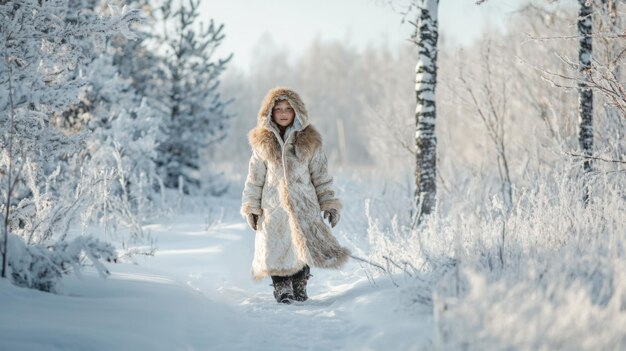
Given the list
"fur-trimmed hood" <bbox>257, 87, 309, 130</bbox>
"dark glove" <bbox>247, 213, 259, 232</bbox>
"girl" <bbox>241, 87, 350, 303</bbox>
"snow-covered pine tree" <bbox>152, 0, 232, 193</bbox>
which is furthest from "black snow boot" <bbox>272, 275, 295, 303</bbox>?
"snow-covered pine tree" <bbox>152, 0, 232, 193</bbox>

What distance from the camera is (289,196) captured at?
13.9ft

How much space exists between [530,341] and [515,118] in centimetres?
1236

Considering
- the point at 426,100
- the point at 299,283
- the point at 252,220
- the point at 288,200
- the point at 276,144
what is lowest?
the point at 299,283

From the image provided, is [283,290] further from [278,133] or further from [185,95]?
[185,95]

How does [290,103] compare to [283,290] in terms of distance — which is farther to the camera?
[290,103]

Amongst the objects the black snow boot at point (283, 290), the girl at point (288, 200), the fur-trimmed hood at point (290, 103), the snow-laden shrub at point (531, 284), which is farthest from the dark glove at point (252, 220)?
the snow-laden shrub at point (531, 284)

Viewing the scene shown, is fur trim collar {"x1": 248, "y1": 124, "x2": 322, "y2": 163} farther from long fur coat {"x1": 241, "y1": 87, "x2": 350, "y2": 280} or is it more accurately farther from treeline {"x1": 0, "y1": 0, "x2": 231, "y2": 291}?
treeline {"x1": 0, "y1": 0, "x2": 231, "y2": 291}

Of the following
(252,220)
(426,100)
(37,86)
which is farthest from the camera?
(426,100)

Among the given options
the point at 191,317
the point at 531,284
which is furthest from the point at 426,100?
the point at 191,317

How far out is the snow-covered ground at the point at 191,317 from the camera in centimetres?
265

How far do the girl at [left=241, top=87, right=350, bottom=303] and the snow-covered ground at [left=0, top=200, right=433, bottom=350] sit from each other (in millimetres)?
271

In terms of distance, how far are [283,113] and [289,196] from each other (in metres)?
0.73

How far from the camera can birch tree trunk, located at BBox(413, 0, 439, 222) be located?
241 inches

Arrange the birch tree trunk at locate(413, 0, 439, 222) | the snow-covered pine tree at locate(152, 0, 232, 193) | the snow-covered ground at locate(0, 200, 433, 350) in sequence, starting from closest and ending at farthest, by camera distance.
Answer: the snow-covered ground at locate(0, 200, 433, 350) → the birch tree trunk at locate(413, 0, 439, 222) → the snow-covered pine tree at locate(152, 0, 232, 193)
